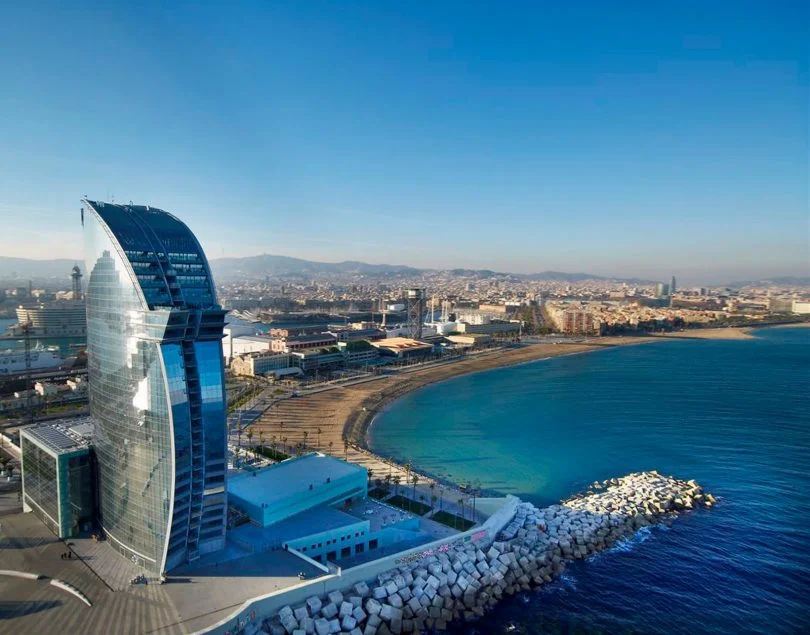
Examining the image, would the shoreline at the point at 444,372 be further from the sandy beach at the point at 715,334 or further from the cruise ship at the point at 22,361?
the cruise ship at the point at 22,361

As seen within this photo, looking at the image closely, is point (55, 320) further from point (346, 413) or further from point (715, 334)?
point (715, 334)

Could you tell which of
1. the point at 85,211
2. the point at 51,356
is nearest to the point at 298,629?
the point at 85,211

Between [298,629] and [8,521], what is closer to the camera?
[298,629]

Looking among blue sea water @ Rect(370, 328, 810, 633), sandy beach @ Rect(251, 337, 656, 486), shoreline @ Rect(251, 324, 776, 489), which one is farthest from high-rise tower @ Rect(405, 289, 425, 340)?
blue sea water @ Rect(370, 328, 810, 633)

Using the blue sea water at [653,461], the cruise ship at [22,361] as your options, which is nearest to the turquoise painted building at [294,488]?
the blue sea water at [653,461]

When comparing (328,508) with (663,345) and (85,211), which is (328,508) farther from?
(663,345)

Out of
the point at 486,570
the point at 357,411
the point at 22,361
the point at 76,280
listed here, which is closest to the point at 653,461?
the point at 486,570
